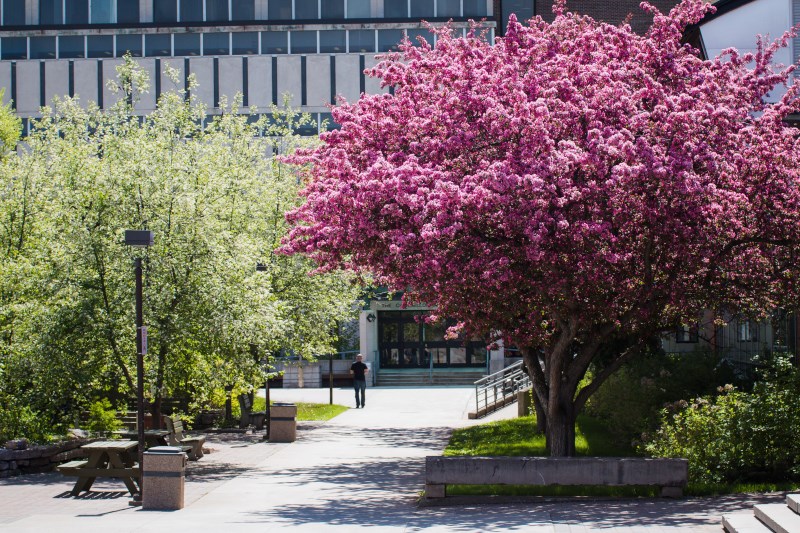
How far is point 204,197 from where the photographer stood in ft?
65.6

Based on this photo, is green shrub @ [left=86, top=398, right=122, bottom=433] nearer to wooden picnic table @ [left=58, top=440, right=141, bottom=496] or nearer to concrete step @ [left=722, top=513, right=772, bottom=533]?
wooden picnic table @ [left=58, top=440, right=141, bottom=496]

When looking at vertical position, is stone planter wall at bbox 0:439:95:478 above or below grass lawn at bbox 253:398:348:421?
above

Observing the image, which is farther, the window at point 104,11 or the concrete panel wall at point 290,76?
the window at point 104,11

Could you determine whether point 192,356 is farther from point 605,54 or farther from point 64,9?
point 64,9

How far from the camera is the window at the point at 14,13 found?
56.1m

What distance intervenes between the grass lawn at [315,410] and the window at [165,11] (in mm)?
25917

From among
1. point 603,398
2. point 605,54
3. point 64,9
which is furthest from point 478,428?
point 64,9

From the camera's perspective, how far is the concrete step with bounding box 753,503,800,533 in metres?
10.4

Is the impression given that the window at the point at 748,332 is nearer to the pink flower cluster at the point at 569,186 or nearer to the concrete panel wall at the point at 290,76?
the pink flower cluster at the point at 569,186

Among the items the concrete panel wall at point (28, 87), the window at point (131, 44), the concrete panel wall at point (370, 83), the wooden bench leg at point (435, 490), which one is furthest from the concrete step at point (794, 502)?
the concrete panel wall at point (28, 87)

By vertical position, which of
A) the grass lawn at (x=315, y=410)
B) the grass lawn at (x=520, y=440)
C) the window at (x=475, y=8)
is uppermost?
the window at (x=475, y=8)

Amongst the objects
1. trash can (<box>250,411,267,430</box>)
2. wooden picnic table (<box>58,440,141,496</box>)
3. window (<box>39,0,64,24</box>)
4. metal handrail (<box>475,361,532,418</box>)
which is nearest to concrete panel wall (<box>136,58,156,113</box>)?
window (<box>39,0,64,24</box>)

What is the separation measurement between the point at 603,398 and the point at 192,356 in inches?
326

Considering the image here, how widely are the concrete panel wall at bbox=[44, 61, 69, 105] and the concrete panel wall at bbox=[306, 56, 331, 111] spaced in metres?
12.2
